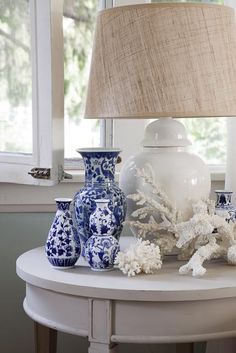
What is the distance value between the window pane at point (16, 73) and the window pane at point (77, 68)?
0.19 m

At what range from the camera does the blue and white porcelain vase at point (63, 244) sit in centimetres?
124

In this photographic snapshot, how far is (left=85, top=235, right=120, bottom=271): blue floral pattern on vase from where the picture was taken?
1.22 metres

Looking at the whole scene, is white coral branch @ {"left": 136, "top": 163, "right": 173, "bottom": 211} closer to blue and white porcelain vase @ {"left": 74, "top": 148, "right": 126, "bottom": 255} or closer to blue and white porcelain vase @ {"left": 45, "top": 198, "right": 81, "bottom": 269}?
blue and white porcelain vase @ {"left": 74, "top": 148, "right": 126, "bottom": 255}

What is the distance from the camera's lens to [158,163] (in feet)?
4.40

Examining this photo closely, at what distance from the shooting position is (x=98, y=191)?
1.33 m

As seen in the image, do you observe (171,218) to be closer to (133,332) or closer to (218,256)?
(218,256)

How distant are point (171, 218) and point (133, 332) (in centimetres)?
29

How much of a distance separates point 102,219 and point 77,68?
707 mm

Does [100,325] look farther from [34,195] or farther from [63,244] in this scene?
[34,195]

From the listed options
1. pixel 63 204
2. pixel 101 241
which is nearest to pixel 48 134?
pixel 63 204

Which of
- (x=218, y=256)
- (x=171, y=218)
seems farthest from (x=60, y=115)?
(x=218, y=256)

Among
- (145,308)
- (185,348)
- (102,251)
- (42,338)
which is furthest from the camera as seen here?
(185,348)

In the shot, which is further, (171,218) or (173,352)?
(173,352)

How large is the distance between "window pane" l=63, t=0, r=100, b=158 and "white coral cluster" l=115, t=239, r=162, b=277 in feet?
2.21
